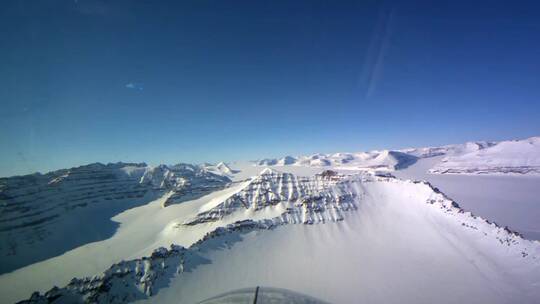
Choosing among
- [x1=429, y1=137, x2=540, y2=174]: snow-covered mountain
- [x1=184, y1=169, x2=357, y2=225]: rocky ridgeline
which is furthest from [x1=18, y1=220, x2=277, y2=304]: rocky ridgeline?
[x1=429, y1=137, x2=540, y2=174]: snow-covered mountain

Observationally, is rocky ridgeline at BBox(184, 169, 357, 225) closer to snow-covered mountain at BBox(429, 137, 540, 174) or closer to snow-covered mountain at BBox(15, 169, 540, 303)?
snow-covered mountain at BBox(15, 169, 540, 303)

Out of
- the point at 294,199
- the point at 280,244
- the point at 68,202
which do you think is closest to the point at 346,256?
the point at 280,244

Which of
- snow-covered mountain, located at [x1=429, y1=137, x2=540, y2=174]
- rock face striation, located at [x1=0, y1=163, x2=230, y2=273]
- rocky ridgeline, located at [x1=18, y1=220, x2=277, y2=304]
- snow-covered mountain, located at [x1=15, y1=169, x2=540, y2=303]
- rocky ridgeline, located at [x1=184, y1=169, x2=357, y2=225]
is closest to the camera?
rocky ridgeline, located at [x1=18, y1=220, x2=277, y2=304]

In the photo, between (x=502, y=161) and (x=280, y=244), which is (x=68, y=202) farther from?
(x=502, y=161)

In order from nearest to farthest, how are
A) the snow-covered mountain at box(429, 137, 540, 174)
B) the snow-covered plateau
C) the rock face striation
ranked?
the snow-covered plateau
the rock face striation
the snow-covered mountain at box(429, 137, 540, 174)

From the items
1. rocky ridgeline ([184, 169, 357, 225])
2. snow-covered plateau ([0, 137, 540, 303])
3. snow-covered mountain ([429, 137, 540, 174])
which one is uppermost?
snow-covered mountain ([429, 137, 540, 174])

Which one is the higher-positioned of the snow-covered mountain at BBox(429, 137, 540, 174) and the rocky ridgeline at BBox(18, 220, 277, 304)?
the snow-covered mountain at BBox(429, 137, 540, 174)

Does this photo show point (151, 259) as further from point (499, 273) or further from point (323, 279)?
point (499, 273)
